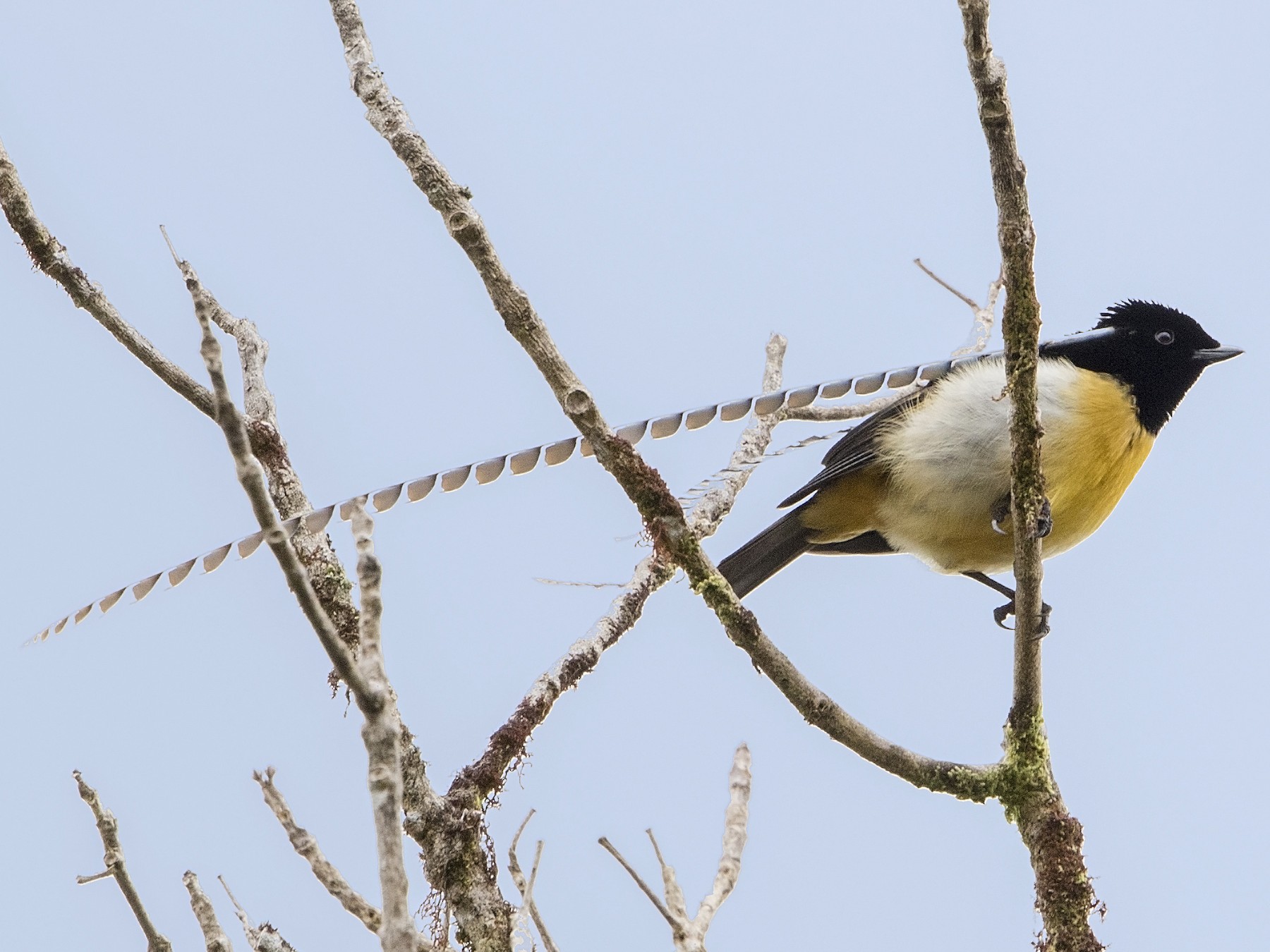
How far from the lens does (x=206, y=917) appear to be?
89.0 inches

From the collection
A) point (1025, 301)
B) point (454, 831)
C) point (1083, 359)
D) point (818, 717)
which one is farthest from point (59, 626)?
point (1083, 359)

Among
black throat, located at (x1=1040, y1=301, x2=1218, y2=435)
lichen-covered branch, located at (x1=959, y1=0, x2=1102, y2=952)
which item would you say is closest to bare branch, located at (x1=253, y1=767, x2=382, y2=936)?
lichen-covered branch, located at (x1=959, y1=0, x2=1102, y2=952)

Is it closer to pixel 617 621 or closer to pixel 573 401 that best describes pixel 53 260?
pixel 573 401

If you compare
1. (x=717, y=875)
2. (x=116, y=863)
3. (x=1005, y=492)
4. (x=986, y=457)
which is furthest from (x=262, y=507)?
(x=1005, y=492)

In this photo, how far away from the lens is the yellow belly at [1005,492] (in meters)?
4.27

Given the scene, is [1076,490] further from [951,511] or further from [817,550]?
[817,550]

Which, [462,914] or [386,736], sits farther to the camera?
[462,914]

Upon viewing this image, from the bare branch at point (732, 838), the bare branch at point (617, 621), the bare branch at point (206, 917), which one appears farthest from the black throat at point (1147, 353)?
the bare branch at point (206, 917)

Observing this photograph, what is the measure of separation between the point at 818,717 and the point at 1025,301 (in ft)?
3.48

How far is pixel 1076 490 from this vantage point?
170 inches

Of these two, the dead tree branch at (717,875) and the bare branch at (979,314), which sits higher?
the bare branch at (979,314)

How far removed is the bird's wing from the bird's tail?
163 millimetres

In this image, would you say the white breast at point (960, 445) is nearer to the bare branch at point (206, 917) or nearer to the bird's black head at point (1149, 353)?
the bird's black head at point (1149, 353)

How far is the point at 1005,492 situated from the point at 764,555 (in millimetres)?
974
